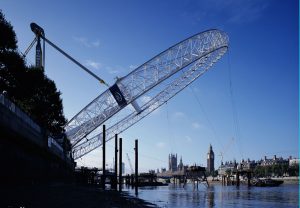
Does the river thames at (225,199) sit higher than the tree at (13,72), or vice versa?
the tree at (13,72)

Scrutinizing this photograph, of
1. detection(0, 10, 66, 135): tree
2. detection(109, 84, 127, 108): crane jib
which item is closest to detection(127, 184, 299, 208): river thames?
detection(0, 10, 66, 135): tree

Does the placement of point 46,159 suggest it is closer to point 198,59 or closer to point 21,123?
point 21,123

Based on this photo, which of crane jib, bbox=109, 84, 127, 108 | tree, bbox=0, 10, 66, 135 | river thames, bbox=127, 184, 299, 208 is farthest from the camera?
crane jib, bbox=109, 84, 127, 108

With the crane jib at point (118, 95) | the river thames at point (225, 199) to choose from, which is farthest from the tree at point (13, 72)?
the crane jib at point (118, 95)

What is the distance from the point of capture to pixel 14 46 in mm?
48281

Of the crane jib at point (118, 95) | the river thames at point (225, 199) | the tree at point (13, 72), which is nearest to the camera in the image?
the tree at point (13, 72)

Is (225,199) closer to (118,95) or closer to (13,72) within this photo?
(13,72)

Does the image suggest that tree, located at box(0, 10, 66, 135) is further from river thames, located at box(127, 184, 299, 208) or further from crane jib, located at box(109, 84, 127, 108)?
crane jib, located at box(109, 84, 127, 108)

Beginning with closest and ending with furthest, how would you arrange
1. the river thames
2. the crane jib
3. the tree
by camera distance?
the tree < the river thames < the crane jib

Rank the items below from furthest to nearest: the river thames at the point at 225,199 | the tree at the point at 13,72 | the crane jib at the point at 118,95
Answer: the crane jib at the point at 118,95, the river thames at the point at 225,199, the tree at the point at 13,72

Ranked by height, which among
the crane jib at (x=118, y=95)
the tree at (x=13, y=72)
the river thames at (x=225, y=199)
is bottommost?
the river thames at (x=225, y=199)

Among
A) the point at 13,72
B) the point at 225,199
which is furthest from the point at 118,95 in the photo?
the point at 13,72

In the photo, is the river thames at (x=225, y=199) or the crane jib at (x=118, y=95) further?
the crane jib at (x=118, y=95)

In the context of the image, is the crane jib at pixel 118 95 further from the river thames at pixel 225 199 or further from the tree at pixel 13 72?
the tree at pixel 13 72
